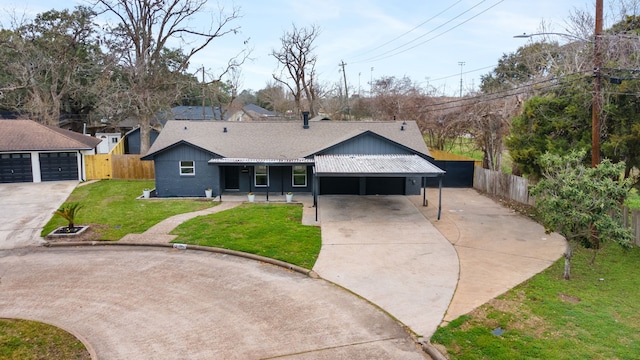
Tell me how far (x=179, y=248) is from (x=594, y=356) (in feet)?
39.1

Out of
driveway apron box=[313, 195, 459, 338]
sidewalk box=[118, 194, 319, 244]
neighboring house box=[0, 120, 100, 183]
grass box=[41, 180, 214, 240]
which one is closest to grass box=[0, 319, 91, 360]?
sidewalk box=[118, 194, 319, 244]

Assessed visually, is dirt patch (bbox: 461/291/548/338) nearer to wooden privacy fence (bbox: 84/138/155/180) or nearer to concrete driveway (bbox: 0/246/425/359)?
concrete driveway (bbox: 0/246/425/359)

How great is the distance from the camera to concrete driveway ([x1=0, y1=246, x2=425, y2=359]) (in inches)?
313

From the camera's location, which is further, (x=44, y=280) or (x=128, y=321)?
(x=44, y=280)

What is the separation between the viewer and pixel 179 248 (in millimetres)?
14164

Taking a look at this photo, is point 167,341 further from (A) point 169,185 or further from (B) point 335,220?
(A) point 169,185

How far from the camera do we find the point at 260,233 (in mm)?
15281

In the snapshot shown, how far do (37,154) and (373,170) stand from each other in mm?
20580

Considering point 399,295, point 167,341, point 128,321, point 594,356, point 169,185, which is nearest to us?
point 594,356

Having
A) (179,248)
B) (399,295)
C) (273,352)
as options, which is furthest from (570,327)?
(179,248)

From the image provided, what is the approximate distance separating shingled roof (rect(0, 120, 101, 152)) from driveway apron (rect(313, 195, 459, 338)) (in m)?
16.9

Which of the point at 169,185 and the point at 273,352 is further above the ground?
the point at 169,185

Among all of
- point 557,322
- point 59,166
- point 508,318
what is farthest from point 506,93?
point 59,166

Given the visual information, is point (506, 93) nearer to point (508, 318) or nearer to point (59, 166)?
point (508, 318)
